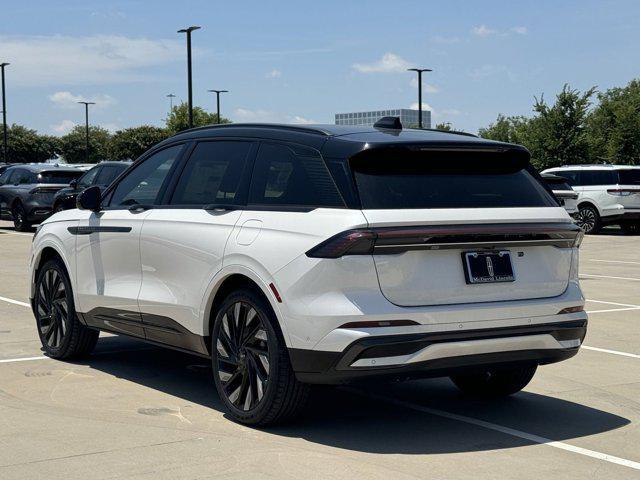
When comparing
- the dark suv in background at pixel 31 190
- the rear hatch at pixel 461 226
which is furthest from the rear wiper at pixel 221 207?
the dark suv in background at pixel 31 190

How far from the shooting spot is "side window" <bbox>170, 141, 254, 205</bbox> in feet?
21.2

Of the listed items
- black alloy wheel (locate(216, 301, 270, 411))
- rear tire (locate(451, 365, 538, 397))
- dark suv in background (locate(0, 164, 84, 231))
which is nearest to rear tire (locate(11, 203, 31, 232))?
dark suv in background (locate(0, 164, 84, 231))

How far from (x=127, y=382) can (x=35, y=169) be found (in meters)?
21.1

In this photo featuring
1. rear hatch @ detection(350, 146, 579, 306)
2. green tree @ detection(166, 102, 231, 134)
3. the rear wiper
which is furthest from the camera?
green tree @ detection(166, 102, 231, 134)

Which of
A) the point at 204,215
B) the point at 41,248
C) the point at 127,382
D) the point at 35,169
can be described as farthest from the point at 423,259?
the point at 35,169

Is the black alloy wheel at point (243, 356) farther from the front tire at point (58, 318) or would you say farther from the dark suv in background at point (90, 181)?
the dark suv in background at point (90, 181)

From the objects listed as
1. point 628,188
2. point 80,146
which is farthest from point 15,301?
point 80,146

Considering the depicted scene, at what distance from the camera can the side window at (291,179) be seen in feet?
18.8

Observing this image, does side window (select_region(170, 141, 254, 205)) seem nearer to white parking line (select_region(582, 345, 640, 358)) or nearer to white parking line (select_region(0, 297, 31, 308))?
white parking line (select_region(582, 345, 640, 358))

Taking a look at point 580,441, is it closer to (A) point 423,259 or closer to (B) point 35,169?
(A) point 423,259

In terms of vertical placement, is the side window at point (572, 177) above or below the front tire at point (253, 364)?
above

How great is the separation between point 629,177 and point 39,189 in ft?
51.4

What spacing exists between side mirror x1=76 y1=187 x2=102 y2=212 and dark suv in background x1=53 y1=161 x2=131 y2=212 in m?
16.0

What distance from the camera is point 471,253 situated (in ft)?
18.6
